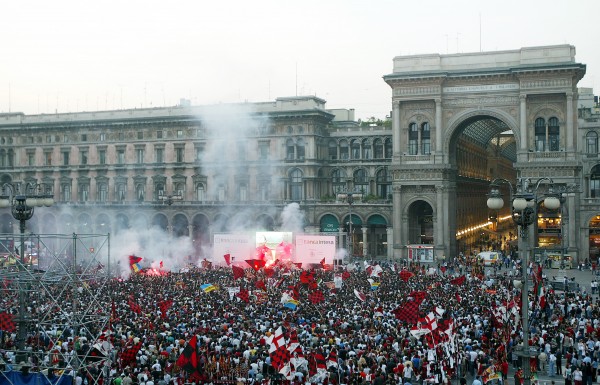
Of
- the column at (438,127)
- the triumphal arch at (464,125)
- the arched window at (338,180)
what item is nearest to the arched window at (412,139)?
the triumphal arch at (464,125)

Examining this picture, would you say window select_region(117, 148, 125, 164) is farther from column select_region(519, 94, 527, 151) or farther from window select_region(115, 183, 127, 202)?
column select_region(519, 94, 527, 151)

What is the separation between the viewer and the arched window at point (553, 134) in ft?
222

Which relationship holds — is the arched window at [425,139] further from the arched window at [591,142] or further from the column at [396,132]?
the arched window at [591,142]

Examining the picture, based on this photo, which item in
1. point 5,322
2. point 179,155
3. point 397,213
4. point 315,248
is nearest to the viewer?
point 5,322

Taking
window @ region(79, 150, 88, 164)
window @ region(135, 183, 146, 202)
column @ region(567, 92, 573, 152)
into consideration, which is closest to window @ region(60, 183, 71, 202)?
window @ region(79, 150, 88, 164)

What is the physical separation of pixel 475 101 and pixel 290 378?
51.8m

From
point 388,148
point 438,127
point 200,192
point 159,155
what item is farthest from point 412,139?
point 159,155

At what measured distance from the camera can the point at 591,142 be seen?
73.1 metres

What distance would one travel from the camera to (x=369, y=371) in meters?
25.0

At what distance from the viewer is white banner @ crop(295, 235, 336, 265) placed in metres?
61.0

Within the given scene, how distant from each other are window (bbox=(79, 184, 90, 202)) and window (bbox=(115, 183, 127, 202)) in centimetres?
439

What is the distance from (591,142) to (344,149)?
2513 cm

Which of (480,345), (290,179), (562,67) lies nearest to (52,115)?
(290,179)

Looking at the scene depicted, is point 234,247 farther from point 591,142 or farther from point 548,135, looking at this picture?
point 591,142
